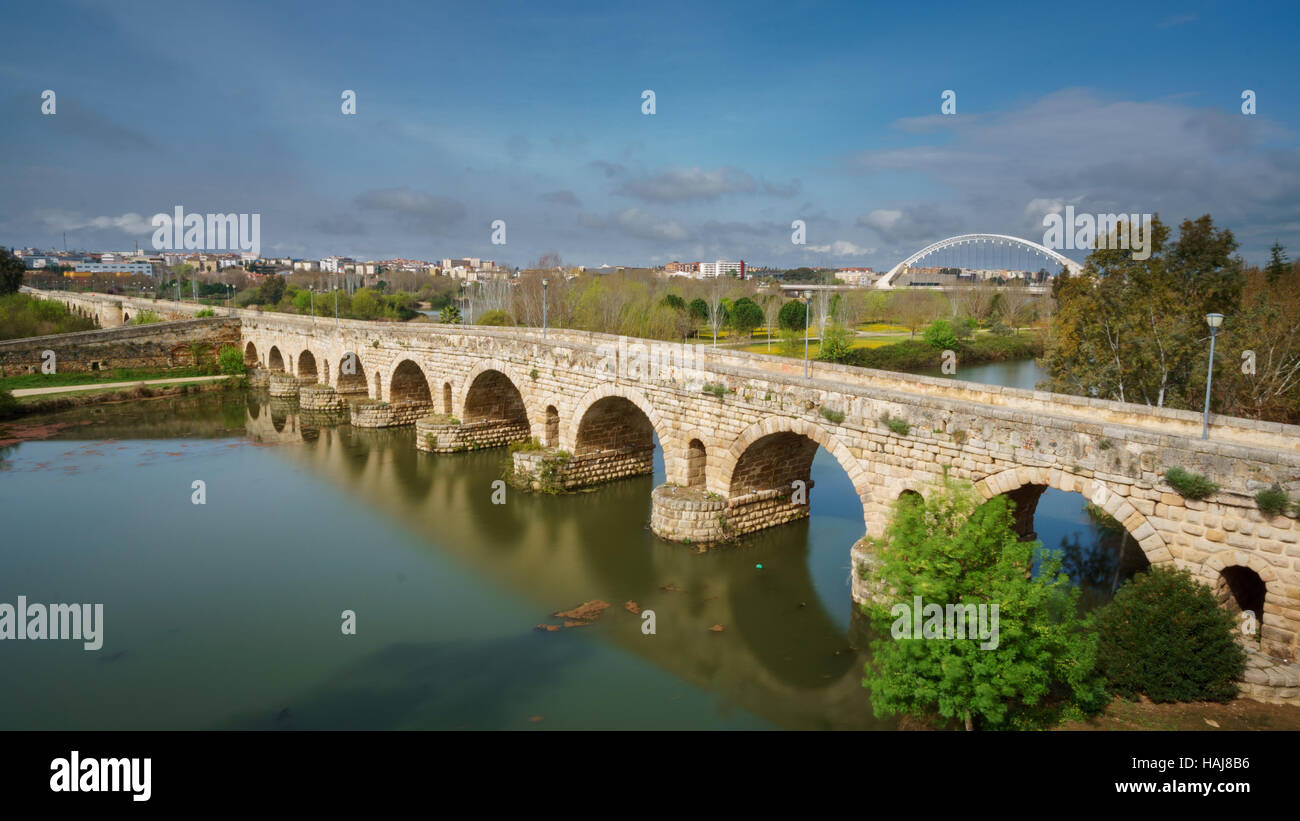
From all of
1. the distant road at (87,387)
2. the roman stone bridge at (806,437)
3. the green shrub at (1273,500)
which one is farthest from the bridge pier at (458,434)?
the green shrub at (1273,500)

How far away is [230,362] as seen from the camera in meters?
35.8

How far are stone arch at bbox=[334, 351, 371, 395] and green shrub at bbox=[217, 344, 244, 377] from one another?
418 inches

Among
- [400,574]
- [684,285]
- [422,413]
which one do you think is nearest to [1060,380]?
[400,574]

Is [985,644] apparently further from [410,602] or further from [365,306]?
[365,306]

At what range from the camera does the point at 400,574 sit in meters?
13.3

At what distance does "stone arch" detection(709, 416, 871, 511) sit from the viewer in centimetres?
1113

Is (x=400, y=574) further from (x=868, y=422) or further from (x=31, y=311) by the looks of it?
(x=31, y=311)

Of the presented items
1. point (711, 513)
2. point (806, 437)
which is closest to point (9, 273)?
point (711, 513)

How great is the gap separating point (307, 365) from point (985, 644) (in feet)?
→ 101

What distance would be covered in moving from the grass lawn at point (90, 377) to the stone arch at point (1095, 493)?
112 ft

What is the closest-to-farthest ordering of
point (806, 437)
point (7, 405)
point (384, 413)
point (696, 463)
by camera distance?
point (806, 437), point (696, 463), point (384, 413), point (7, 405)

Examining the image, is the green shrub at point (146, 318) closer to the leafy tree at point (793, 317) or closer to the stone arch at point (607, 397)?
the leafy tree at point (793, 317)

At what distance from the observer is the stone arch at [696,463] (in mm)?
14422

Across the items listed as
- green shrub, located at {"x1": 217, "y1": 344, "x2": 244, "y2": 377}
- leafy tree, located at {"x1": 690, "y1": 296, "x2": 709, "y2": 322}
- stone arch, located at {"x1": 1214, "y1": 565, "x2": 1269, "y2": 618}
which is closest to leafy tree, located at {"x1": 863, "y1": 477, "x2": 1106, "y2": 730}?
stone arch, located at {"x1": 1214, "y1": 565, "x2": 1269, "y2": 618}
